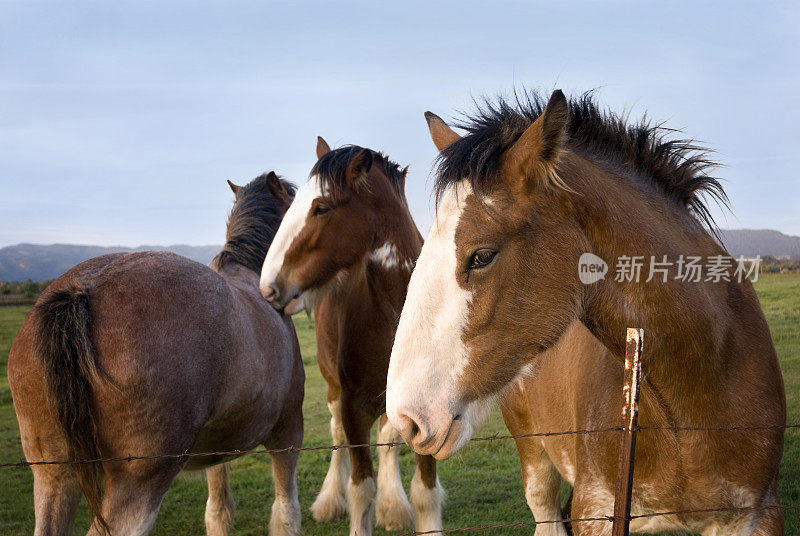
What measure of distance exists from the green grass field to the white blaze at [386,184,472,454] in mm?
2854

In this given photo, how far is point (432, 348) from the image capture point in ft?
6.97

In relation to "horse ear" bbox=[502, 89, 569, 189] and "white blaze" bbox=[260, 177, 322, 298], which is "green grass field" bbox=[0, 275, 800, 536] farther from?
"horse ear" bbox=[502, 89, 569, 189]

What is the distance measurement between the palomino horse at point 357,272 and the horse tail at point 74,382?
1.76m

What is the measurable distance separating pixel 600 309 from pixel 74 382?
2455mm

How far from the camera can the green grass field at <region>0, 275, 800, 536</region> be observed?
6055 mm

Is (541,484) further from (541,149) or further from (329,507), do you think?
(329,507)

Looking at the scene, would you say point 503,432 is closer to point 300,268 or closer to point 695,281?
point 300,268

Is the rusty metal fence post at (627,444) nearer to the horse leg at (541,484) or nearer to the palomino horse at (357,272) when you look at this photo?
the horse leg at (541,484)

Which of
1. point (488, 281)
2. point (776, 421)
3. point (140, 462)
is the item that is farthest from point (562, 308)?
point (140, 462)

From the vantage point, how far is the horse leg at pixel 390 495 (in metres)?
5.85

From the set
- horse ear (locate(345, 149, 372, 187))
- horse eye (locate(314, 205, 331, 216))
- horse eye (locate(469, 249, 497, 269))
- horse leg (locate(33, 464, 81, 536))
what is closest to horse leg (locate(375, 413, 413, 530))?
horse eye (locate(314, 205, 331, 216))

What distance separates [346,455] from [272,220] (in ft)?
8.75

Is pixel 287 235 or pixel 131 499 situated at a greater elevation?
pixel 287 235

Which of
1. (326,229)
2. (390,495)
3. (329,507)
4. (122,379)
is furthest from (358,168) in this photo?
(329,507)
